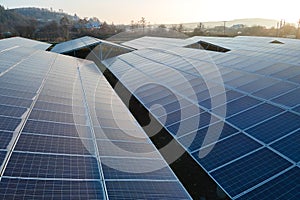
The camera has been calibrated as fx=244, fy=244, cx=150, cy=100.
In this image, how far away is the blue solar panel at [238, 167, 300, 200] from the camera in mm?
7191

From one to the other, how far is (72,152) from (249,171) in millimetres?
5968

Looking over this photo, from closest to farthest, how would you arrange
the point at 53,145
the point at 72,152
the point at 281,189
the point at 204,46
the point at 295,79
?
the point at 281,189, the point at 72,152, the point at 53,145, the point at 295,79, the point at 204,46

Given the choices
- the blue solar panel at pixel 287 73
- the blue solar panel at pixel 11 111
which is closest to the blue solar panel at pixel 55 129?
the blue solar panel at pixel 11 111

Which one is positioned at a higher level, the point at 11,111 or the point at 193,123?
the point at 11,111

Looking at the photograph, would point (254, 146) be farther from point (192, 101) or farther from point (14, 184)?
point (14, 184)

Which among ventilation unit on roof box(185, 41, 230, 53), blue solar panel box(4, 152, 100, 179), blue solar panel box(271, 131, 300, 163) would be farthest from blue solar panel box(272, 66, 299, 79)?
ventilation unit on roof box(185, 41, 230, 53)

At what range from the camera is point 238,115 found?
1145 cm

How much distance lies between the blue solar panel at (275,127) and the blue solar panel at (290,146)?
0.99 feet

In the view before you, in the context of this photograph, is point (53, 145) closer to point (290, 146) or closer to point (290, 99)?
point (290, 146)

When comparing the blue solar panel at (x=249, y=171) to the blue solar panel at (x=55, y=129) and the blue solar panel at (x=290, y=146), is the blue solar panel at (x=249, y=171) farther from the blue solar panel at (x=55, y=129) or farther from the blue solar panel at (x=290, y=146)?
the blue solar panel at (x=55, y=129)

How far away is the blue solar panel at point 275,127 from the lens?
9664mm

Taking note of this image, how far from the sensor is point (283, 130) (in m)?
9.79

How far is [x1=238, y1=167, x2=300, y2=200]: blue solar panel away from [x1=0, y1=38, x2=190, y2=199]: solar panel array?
2.35 metres

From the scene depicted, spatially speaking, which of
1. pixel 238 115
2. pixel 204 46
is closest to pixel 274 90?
pixel 238 115
